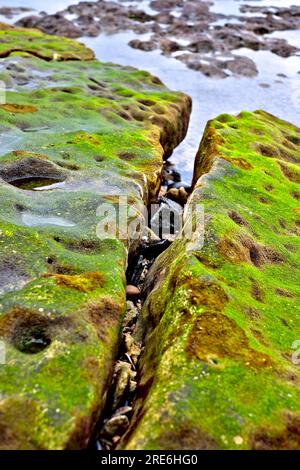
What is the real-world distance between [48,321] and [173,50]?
223 ft

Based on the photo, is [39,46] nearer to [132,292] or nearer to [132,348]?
[132,292]

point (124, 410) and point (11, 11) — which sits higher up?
point (124, 410)

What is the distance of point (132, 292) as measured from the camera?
18266mm

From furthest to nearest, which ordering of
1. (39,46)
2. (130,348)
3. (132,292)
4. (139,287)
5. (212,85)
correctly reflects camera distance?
1. (212,85)
2. (39,46)
3. (139,287)
4. (132,292)
5. (130,348)

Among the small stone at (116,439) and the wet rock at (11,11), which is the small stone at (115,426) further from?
the wet rock at (11,11)

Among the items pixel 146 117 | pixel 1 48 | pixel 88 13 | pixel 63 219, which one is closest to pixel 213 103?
pixel 146 117

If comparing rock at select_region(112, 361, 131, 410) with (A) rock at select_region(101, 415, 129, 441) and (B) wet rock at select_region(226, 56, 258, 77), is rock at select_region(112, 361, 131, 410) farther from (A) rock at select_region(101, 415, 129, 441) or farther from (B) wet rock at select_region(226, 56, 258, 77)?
(B) wet rock at select_region(226, 56, 258, 77)

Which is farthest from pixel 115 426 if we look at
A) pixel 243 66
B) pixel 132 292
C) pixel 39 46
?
pixel 243 66

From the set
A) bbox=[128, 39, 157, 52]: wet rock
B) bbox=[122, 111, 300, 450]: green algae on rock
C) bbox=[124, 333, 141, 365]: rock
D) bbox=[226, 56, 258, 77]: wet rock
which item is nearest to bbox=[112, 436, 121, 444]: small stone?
bbox=[122, 111, 300, 450]: green algae on rock

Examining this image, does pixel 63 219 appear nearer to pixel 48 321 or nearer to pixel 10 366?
pixel 48 321

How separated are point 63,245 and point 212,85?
47815 millimetres

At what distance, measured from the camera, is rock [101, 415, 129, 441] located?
11.7 metres

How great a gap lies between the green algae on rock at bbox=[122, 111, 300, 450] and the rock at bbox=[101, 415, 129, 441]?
0.49 metres
